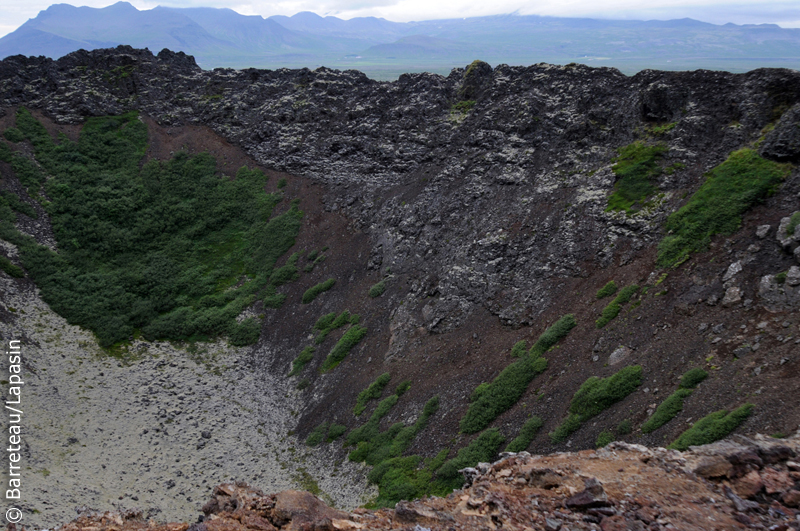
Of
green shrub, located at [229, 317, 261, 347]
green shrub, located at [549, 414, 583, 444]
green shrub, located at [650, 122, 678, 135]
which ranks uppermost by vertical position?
green shrub, located at [650, 122, 678, 135]

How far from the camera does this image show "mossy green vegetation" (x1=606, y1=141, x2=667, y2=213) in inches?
1716

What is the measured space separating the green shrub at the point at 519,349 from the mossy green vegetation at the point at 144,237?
1277 inches

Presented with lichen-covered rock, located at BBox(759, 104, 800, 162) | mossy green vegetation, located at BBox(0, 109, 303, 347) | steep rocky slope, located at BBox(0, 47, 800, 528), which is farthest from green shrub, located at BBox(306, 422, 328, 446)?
lichen-covered rock, located at BBox(759, 104, 800, 162)

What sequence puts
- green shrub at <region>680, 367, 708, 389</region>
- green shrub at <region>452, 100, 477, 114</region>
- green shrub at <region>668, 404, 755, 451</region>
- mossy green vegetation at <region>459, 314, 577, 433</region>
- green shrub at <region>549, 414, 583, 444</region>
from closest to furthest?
green shrub at <region>668, 404, 755, 451</region> < green shrub at <region>680, 367, 708, 389</region> < green shrub at <region>549, 414, 583, 444</region> < mossy green vegetation at <region>459, 314, 577, 433</region> < green shrub at <region>452, 100, 477, 114</region>

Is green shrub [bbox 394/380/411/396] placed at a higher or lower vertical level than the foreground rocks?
lower

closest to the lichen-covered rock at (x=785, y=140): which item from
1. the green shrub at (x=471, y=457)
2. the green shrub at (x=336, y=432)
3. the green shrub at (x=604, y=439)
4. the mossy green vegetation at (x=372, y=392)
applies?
the green shrub at (x=604, y=439)

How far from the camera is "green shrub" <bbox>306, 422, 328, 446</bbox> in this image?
41.4m

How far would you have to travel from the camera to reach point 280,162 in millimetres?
75938

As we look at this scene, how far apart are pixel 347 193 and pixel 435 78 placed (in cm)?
2412

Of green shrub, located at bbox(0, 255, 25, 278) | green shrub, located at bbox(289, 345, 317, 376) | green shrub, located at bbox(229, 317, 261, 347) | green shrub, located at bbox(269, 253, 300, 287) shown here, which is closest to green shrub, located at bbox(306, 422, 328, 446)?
green shrub, located at bbox(289, 345, 317, 376)

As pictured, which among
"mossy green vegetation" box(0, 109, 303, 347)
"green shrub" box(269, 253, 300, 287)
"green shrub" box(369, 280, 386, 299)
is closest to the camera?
"green shrub" box(369, 280, 386, 299)

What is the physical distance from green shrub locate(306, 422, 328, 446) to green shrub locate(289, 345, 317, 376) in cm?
873

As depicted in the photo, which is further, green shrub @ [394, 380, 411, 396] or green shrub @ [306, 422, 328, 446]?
green shrub @ [306, 422, 328, 446]

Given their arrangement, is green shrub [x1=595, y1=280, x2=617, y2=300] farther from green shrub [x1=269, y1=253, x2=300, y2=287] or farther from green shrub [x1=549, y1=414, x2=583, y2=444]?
green shrub [x1=269, y1=253, x2=300, y2=287]
